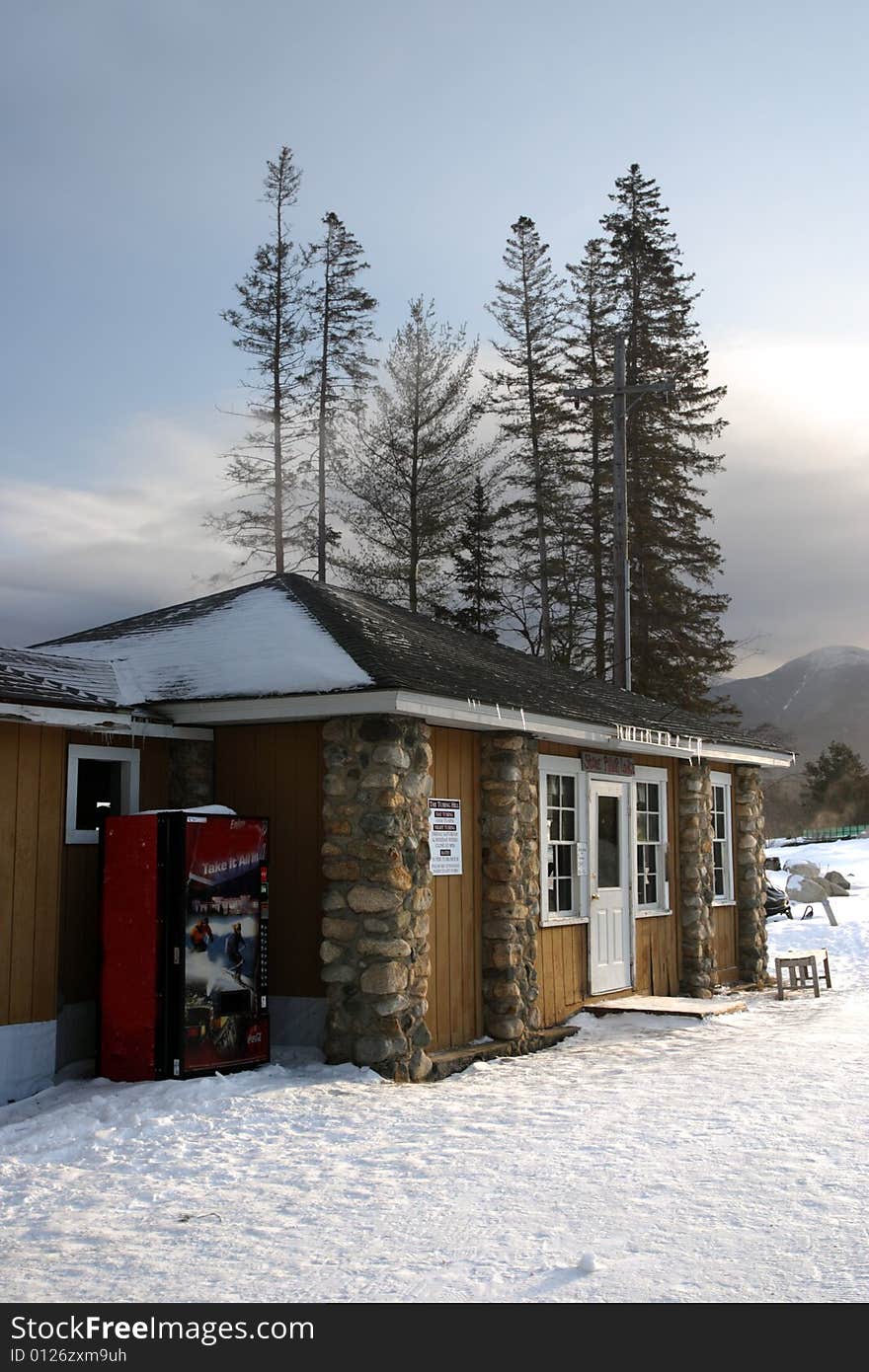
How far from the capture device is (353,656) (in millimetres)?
9461

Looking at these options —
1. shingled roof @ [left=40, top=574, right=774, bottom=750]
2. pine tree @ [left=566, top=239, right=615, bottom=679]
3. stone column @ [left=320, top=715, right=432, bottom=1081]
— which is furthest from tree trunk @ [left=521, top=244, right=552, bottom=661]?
stone column @ [left=320, top=715, right=432, bottom=1081]

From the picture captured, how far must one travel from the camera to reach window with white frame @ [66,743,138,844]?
902 centimetres

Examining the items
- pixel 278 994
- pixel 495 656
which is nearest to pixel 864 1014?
pixel 495 656

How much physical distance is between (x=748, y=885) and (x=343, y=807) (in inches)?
351

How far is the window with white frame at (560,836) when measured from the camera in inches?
452

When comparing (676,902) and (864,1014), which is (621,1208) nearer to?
(864,1014)

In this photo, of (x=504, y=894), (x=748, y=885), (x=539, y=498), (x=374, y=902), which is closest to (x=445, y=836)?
(x=504, y=894)

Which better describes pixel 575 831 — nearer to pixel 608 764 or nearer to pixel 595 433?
pixel 608 764

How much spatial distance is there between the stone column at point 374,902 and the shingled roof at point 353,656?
499 millimetres

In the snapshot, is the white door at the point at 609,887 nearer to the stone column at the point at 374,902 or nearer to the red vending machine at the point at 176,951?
the stone column at the point at 374,902

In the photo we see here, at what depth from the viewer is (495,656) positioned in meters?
14.0

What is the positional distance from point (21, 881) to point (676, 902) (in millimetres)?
8234
